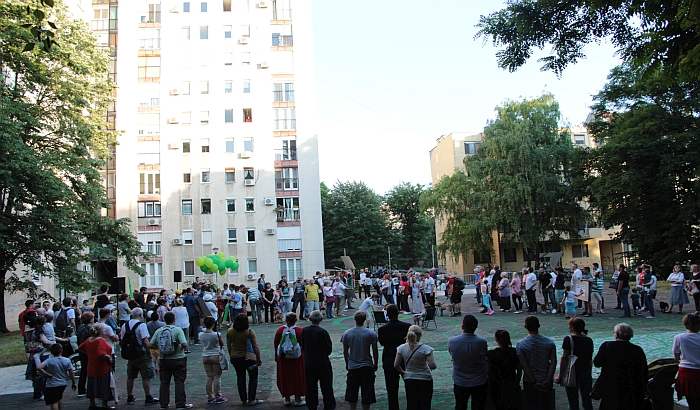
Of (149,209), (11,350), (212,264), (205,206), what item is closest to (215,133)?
(205,206)

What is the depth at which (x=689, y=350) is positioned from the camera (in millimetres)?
6984

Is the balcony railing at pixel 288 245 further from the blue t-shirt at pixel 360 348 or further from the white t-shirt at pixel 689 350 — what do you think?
the white t-shirt at pixel 689 350

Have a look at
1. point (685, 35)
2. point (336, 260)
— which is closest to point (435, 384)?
point (685, 35)

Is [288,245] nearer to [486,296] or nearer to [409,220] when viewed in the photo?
[486,296]


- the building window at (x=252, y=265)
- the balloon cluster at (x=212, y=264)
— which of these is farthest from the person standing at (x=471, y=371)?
the building window at (x=252, y=265)

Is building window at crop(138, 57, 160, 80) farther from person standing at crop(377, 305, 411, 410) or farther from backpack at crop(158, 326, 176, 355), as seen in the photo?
person standing at crop(377, 305, 411, 410)

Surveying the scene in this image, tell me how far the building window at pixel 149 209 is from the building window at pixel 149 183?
2.54ft

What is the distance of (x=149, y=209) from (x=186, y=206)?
277cm

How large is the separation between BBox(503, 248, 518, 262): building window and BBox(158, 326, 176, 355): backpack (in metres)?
53.6

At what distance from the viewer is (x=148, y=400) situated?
10.4m

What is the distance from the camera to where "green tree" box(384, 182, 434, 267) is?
72125 millimetres

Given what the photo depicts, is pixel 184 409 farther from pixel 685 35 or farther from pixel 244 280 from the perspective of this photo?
pixel 244 280

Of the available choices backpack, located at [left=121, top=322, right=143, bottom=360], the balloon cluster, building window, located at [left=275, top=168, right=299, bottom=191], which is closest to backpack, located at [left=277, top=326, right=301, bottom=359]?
backpack, located at [left=121, top=322, right=143, bottom=360]

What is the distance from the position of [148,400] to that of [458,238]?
4213 centimetres
